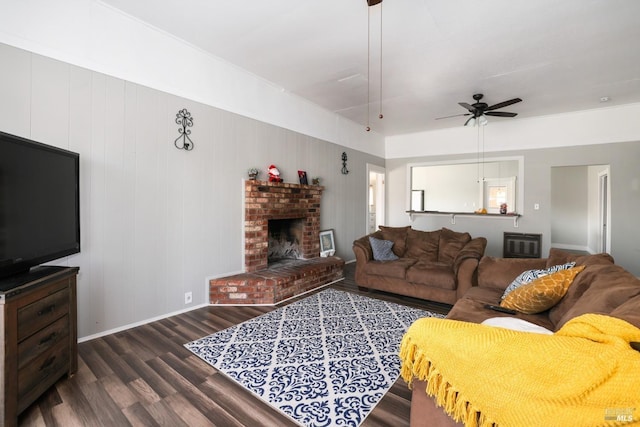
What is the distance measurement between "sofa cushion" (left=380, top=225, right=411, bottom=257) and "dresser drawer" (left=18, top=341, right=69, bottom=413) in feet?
12.9

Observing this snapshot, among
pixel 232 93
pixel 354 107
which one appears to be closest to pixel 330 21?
pixel 232 93

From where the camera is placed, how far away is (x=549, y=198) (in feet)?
18.2

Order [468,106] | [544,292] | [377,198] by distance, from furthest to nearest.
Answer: [377,198]
[468,106]
[544,292]

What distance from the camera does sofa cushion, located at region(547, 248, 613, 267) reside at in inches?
83.9

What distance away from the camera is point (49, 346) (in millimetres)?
1852

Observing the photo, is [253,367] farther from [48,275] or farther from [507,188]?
[507,188]

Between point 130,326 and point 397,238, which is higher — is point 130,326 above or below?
below

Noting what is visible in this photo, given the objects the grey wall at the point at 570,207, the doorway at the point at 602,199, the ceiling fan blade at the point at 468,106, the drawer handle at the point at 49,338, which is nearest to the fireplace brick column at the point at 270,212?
the drawer handle at the point at 49,338

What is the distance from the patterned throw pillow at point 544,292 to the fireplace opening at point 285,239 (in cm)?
333

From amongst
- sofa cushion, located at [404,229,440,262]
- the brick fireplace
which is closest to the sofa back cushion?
sofa cushion, located at [404,229,440,262]

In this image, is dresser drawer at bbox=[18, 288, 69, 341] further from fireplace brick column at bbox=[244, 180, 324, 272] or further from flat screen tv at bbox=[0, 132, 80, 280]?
fireplace brick column at bbox=[244, 180, 324, 272]

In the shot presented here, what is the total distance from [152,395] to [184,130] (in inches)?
101

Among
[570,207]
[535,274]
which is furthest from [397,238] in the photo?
[570,207]

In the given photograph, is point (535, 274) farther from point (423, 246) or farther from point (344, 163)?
point (344, 163)
